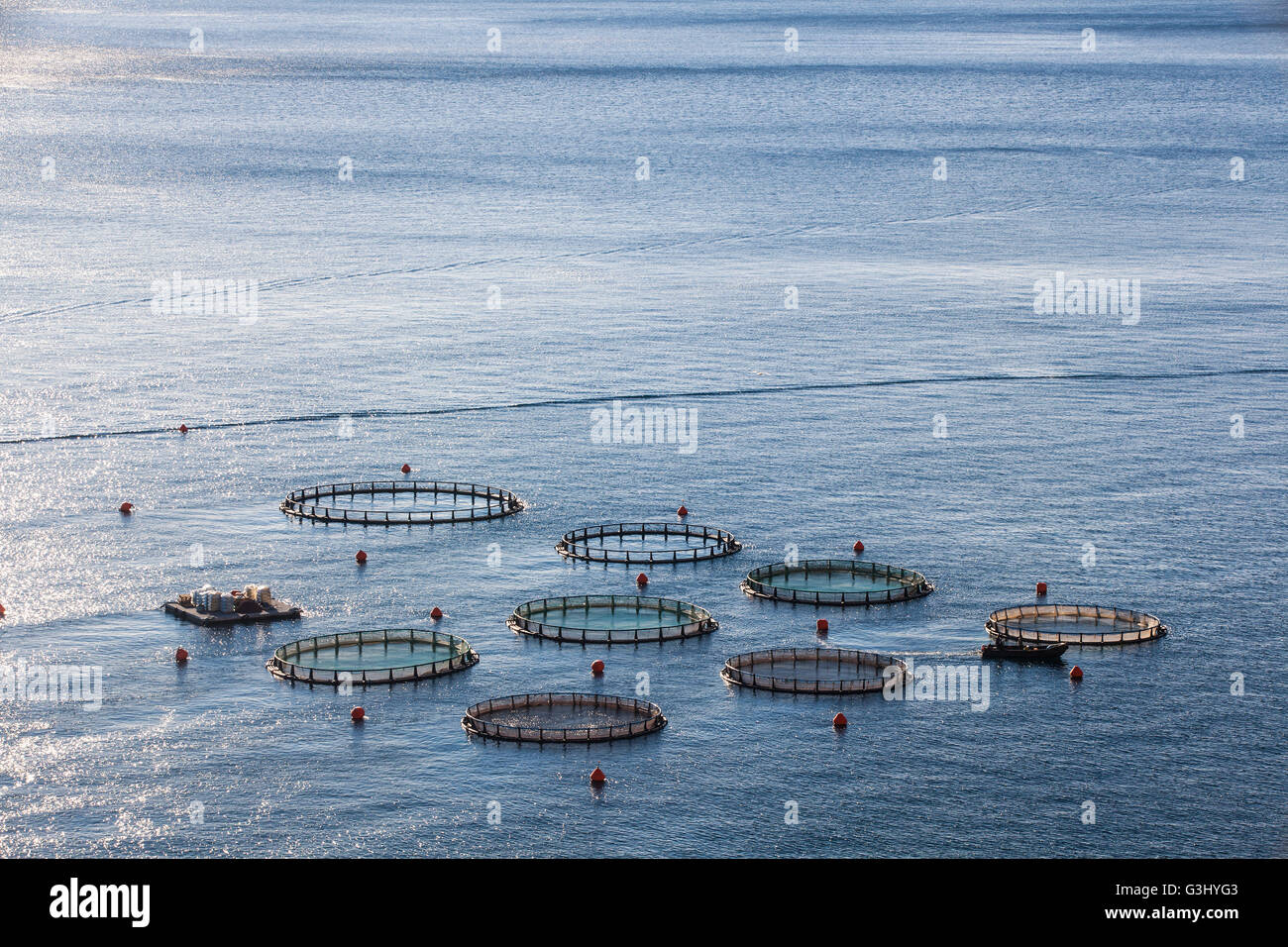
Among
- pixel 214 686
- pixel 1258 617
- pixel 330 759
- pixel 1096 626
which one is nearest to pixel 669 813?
pixel 330 759

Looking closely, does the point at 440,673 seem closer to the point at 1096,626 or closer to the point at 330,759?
the point at 330,759

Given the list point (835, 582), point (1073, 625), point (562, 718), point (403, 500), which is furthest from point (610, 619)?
point (403, 500)

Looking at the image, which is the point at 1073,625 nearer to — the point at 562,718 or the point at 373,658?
the point at 562,718

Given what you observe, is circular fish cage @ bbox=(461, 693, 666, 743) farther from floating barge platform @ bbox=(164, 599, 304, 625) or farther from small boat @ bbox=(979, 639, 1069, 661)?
small boat @ bbox=(979, 639, 1069, 661)

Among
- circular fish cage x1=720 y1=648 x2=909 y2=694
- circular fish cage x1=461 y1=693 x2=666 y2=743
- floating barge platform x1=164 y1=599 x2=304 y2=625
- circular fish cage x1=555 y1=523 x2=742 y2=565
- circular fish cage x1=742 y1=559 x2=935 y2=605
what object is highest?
circular fish cage x1=555 y1=523 x2=742 y2=565

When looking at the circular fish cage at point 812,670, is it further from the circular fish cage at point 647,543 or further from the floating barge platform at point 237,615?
the floating barge platform at point 237,615

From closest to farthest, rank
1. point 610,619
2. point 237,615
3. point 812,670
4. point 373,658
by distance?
point 812,670 → point 373,658 → point 237,615 → point 610,619

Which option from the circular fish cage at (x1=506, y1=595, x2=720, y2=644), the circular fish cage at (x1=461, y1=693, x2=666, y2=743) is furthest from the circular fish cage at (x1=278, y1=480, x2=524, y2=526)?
the circular fish cage at (x1=461, y1=693, x2=666, y2=743)
